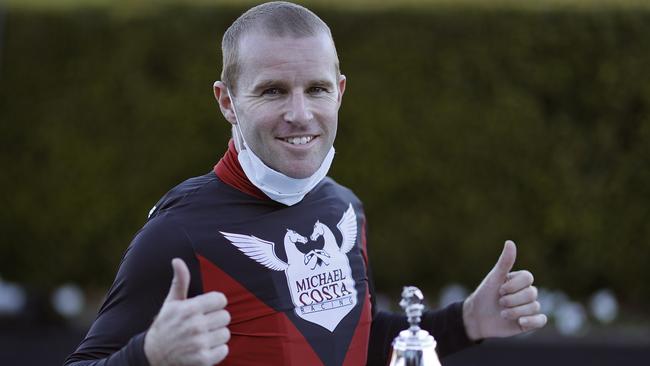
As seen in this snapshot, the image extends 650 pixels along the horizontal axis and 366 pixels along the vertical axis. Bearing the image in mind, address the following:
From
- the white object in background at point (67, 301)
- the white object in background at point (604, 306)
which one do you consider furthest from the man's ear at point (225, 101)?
the white object in background at point (67, 301)

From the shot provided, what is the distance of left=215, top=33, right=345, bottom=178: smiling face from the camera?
230cm

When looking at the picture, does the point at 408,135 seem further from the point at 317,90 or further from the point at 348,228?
the point at 317,90

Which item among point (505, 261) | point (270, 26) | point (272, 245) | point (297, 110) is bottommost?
point (505, 261)

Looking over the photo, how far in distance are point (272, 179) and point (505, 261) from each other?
611 mm

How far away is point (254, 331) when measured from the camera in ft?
7.78

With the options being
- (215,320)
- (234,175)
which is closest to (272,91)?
(234,175)

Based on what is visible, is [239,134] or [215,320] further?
[239,134]

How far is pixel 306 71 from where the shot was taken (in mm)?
2297

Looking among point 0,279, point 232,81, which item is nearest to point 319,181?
point 232,81

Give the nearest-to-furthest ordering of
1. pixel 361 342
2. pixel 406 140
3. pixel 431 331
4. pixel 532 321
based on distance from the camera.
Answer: pixel 532 321, pixel 361 342, pixel 431 331, pixel 406 140

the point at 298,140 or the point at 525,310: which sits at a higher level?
the point at 298,140

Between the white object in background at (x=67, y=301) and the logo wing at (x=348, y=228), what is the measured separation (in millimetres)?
6211

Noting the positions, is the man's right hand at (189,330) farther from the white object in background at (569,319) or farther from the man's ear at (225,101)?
the white object in background at (569,319)

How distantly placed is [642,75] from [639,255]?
4.91 ft
